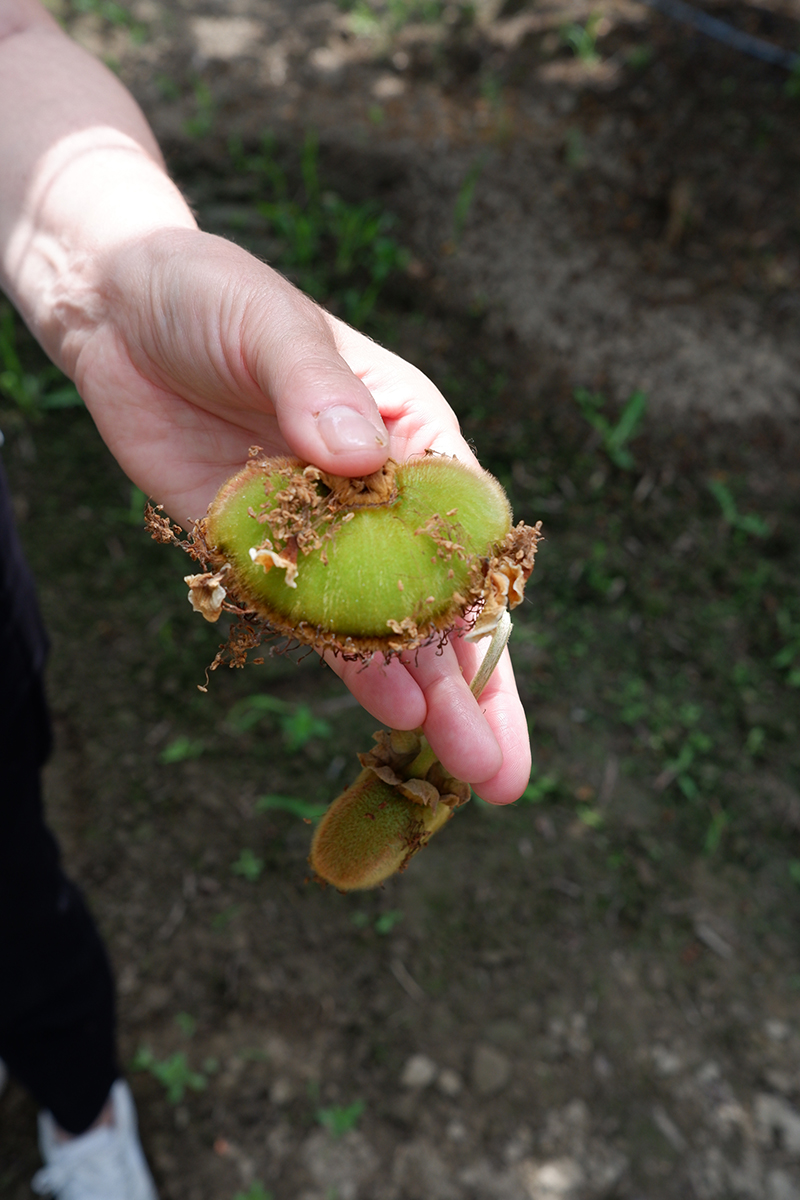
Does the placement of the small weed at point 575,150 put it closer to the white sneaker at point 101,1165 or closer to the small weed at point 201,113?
the small weed at point 201,113

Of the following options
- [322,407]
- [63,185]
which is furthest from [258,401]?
[63,185]

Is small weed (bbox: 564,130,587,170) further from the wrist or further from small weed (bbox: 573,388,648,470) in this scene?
the wrist

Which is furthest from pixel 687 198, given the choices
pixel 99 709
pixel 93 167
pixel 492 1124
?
pixel 492 1124

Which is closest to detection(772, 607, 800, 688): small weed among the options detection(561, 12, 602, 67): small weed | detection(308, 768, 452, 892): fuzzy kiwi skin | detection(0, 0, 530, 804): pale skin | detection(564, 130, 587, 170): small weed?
detection(0, 0, 530, 804): pale skin

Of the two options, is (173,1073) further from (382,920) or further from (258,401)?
(258,401)

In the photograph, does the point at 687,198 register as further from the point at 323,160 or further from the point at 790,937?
the point at 790,937

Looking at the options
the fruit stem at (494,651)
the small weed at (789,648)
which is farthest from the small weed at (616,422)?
the fruit stem at (494,651)
